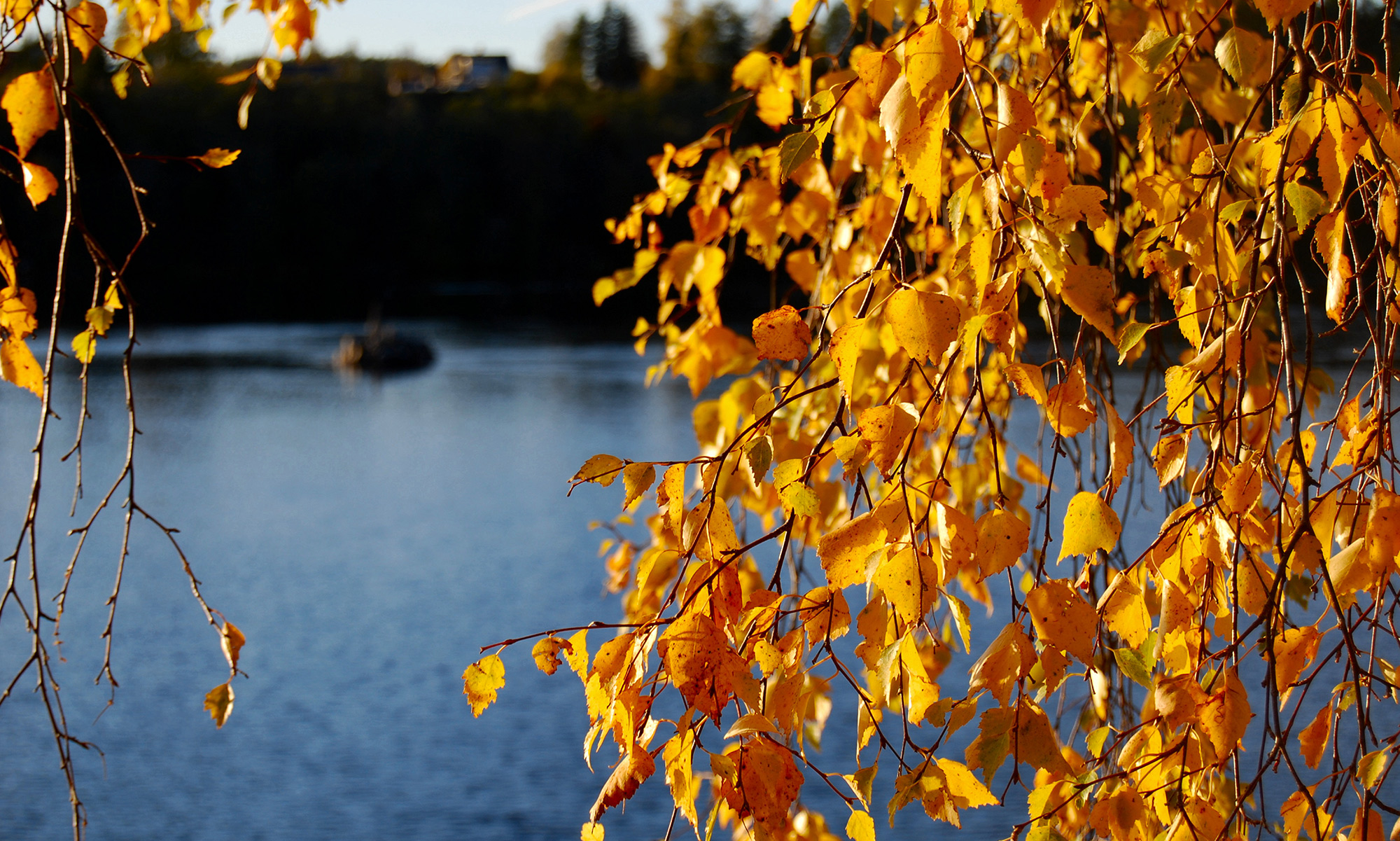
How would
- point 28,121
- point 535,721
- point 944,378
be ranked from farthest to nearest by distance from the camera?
point 535,721, point 28,121, point 944,378

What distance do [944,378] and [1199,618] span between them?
0.76 ft

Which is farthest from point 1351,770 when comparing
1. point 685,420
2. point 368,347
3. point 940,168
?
point 368,347

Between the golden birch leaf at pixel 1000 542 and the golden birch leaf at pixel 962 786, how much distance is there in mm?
111

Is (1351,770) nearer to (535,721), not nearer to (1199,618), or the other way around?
(1199,618)

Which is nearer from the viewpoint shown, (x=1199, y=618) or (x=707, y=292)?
(x=1199, y=618)

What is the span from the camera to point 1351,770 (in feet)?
2.22

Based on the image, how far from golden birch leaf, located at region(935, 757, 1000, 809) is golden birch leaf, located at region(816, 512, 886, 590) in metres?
0.12

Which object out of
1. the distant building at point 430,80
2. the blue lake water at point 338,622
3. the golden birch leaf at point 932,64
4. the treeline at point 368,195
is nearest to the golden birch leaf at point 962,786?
the golden birch leaf at point 932,64

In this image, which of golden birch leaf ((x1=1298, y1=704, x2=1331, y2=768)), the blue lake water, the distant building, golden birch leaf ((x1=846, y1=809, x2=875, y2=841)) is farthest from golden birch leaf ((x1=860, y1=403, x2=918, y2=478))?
the distant building

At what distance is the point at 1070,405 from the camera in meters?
0.63

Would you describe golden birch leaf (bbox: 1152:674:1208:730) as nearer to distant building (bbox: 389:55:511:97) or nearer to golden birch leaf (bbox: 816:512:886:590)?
golden birch leaf (bbox: 816:512:886:590)

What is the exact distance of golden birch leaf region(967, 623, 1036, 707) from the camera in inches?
24.7

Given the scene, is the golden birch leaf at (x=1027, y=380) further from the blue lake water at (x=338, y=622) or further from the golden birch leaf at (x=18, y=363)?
the blue lake water at (x=338, y=622)

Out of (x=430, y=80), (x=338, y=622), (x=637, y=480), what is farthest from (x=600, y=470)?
(x=430, y=80)
